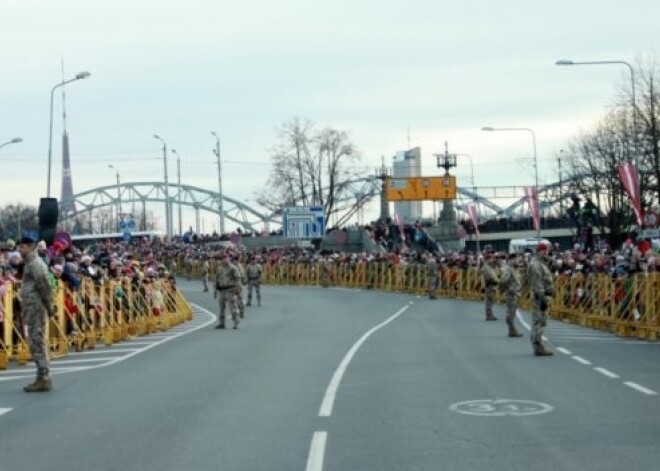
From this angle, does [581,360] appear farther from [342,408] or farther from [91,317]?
[91,317]

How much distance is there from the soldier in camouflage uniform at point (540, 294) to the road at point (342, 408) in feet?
1.29

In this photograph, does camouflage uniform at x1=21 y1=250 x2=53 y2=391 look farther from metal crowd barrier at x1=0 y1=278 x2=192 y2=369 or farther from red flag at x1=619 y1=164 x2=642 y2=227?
red flag at x1=619 y1=164 x2=642 y2=227

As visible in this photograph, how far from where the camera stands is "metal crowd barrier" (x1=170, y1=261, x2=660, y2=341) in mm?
24953

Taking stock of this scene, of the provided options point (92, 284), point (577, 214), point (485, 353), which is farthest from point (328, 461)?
point (577, 214)

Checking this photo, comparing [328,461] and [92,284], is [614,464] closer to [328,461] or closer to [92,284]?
[328,461]

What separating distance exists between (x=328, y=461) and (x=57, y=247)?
1901 cm

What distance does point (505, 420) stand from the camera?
441 inches

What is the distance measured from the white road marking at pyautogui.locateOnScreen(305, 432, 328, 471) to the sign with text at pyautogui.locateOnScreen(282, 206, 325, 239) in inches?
1892

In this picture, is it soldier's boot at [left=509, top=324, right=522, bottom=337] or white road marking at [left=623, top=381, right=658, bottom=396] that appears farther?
soldier's boot at [left=509, top=324, right=522, bottom=337]

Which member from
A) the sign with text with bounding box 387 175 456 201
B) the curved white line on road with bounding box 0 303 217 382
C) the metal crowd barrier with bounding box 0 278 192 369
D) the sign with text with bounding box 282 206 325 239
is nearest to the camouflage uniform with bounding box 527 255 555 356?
the curved white line on road with bounding box 0 303 217 382

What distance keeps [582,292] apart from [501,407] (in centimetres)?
2062

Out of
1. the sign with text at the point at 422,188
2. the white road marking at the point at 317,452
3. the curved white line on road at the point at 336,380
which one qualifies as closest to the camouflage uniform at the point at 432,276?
the curved white line on road at the point at 336,380

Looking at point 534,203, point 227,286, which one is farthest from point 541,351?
point 534,203

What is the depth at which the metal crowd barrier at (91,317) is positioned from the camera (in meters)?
19.3
